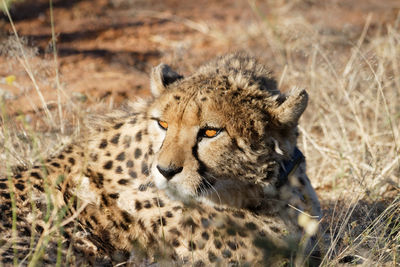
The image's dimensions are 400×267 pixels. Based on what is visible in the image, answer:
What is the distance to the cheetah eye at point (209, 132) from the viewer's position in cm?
258

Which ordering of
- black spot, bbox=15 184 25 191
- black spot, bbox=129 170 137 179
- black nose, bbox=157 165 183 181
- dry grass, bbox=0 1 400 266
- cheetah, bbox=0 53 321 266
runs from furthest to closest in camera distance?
dry grass, bbox=0 1 400 266 → black spot, bbox=129 170 137 179 → black spot, bbox=15 184 25 191 → cheetah, bbox=0 53 321 266 → black nose, bbox=157 165 183 181

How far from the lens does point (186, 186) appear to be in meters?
2.54

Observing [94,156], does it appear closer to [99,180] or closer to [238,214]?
[99,180]

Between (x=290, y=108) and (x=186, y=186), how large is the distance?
677 millimetres

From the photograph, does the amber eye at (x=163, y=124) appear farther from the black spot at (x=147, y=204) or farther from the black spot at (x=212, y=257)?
the black spot at (x=212, y=257)

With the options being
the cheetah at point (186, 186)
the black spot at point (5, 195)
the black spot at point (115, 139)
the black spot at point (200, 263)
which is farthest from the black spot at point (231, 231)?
the black spot at point (5, 195)

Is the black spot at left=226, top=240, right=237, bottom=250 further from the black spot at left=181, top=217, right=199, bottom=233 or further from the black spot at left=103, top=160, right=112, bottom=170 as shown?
the black spot at left=103, top=160, right=112, bottom=170

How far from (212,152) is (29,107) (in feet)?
8.70

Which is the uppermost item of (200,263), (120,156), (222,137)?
(222,137)

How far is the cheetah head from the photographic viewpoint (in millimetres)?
2535

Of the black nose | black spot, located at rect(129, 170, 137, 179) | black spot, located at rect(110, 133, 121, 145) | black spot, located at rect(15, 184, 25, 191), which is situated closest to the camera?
the black nose

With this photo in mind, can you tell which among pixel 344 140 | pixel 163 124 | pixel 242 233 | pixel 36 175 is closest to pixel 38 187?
pixel 36 175

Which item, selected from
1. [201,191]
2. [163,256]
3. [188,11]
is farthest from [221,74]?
[188,11]

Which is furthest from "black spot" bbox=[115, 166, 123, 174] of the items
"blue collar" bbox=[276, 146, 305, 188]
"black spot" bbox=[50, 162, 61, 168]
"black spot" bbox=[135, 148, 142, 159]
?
"blue collar" bbox=[276, 146, 305, 188]
